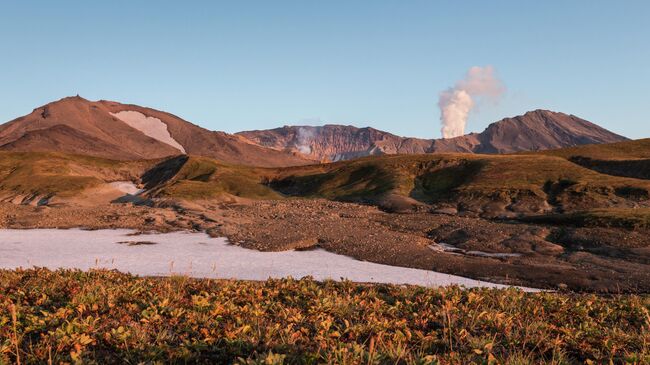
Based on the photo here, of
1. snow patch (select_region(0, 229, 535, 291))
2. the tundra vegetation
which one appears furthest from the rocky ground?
the tundra vegetation

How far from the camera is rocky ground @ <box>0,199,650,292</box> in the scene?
3194 cm

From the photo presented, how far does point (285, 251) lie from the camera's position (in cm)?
4003

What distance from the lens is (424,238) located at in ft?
155

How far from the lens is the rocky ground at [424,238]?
31.9 metres

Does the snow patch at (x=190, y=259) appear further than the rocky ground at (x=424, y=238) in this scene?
No

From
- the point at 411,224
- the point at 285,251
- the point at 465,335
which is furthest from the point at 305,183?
the point at 465,335

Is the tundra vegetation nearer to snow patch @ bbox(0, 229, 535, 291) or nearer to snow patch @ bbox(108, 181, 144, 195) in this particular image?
snow patch @ bbox(0, 229, 535, 291)

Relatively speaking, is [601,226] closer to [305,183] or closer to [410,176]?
Result: [410,176]

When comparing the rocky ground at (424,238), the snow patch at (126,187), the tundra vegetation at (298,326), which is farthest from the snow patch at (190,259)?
the snow patch at (126,187)

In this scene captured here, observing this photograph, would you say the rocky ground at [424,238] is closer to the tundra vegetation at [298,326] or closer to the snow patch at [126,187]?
the tundra vegetation at [298,326]

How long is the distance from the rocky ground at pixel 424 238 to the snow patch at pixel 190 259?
2988 mm

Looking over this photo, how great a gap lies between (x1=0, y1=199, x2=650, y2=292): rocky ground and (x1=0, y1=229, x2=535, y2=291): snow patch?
2.99 metres

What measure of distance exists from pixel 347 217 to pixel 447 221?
46.7 feet

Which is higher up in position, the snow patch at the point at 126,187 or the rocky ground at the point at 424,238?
the snow patch at the point at 126,187
